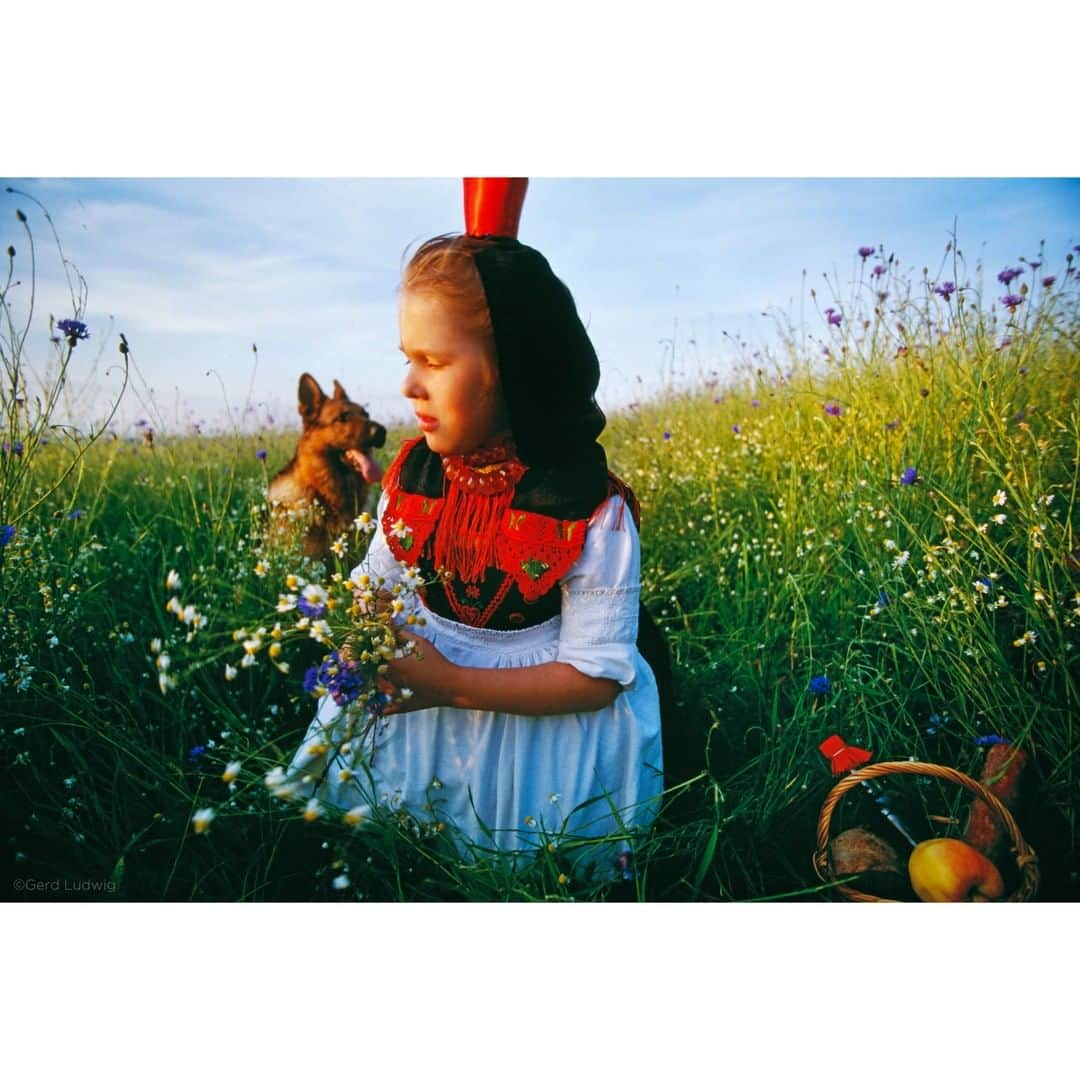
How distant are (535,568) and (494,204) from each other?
835 mm

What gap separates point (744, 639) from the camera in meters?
2.13

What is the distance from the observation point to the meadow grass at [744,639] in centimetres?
178

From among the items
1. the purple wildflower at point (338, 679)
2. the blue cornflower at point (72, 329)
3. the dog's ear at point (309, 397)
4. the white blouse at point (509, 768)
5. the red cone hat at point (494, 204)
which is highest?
the red cone hat at point (494, 204)

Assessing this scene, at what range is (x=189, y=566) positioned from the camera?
2027 mm

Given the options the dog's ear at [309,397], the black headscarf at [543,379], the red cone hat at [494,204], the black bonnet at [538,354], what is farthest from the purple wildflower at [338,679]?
the red cone hat at [494,204]

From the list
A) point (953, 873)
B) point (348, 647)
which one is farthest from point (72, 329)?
point (953, 873)

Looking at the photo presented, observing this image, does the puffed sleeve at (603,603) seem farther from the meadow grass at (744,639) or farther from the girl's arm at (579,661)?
the meadow grass at (744,639)

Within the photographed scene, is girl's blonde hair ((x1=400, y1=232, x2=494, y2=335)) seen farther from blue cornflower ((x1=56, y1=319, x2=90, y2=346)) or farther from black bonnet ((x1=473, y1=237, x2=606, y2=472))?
blue cornflower ((x1=56, y1=319, x2=90, y2=346))

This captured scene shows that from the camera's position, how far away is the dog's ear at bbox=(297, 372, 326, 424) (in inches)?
75.0

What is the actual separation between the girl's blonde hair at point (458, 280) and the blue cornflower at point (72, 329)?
87cm

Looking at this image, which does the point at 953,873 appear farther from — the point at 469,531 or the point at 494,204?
the point at 494,204

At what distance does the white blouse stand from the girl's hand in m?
0.07

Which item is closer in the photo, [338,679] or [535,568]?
[338,679]

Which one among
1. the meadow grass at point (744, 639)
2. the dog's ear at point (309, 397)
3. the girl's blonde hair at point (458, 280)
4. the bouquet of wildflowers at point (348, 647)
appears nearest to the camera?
the bouquet of wildflowers at point (348, 647)
